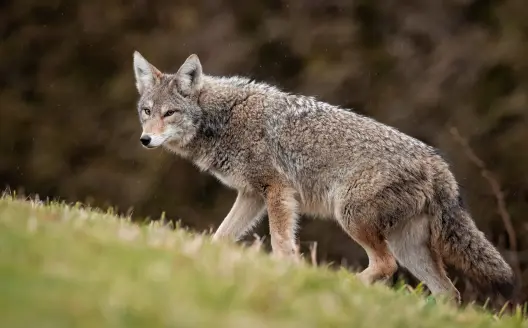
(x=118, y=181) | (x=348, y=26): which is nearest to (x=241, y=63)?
(x=348, y=26)

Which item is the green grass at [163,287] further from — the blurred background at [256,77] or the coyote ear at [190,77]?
the blurred background at [256,77]

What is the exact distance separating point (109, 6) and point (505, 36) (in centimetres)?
884

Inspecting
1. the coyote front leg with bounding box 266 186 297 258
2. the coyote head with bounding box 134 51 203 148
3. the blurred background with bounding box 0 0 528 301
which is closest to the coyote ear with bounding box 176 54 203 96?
the coyote head with bounding box 134 51 203 148

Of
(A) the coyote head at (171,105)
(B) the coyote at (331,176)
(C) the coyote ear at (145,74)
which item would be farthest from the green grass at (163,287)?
(C) the coyote ear at (145,74)

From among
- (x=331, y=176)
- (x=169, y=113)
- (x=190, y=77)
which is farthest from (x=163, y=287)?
(x=190, y=77)

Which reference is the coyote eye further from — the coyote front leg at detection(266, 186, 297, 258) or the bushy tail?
the bushy tail

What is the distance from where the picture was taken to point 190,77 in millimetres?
9000

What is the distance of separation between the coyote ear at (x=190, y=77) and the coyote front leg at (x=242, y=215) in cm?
116

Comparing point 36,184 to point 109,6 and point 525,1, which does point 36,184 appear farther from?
point 525,1

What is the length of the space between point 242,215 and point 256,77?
→ 11310 mm

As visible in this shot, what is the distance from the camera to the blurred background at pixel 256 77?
18.0m

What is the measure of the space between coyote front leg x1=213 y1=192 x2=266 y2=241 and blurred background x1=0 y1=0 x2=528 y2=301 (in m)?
8.24

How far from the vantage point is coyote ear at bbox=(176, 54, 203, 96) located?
8.95 m

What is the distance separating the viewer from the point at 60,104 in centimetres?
2230
